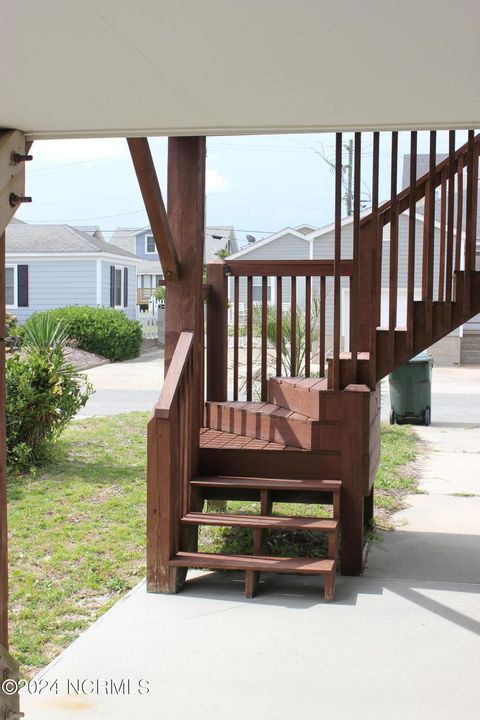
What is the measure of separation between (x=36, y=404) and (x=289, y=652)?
182 inches

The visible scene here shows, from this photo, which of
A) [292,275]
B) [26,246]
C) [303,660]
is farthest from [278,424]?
[26,246]

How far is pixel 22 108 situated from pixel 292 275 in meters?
4.07

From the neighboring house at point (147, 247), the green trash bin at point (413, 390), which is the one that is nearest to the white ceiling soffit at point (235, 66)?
the green trash bin at point (413, 390)

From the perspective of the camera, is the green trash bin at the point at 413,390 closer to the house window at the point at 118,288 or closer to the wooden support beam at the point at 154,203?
the wooden support beam at the point at 154,203

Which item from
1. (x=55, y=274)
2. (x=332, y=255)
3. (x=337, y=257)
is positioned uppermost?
(x=332, y=255)

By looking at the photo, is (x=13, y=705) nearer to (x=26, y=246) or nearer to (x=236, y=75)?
(x=236, y=75)

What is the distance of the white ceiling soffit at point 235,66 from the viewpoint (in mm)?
1450

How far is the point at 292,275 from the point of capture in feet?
19.6

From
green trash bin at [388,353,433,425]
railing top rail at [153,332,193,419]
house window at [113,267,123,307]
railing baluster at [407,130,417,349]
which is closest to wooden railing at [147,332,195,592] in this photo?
railing top rail at [153,332,193,419]

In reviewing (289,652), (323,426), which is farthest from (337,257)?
(289,652)

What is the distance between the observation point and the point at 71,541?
5.41 meters

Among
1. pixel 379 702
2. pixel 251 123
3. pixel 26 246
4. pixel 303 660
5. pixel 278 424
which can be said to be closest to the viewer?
pixel 251 123

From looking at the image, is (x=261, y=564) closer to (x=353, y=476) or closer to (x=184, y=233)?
(x=353, y=476)

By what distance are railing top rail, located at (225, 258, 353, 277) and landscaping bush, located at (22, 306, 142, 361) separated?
14301 mm
